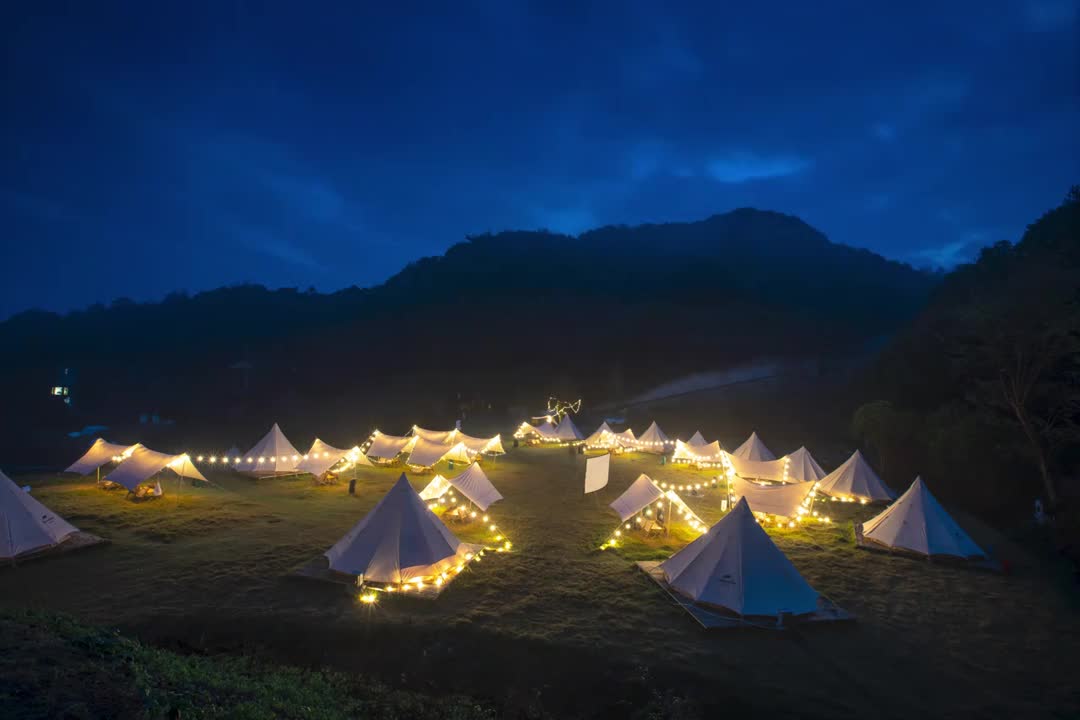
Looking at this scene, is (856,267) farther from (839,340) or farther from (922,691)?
(922,691)

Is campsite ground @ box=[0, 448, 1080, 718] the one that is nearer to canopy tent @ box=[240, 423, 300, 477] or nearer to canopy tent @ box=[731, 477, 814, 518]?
canopy tent @ box=[731, 477, 814, 518]

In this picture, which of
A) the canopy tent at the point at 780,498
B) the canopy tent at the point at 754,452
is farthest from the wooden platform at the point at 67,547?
the canopy tent at the point at 754,452

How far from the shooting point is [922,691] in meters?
6.38

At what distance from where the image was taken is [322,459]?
17.3 m

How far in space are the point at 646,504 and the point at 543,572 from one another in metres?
3.36

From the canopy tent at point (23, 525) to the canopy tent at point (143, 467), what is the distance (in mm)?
4148

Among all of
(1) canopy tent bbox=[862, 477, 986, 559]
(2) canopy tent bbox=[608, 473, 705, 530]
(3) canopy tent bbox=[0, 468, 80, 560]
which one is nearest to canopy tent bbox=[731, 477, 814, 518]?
(1) canopy tent bbox=[862, 477, 986, 559]

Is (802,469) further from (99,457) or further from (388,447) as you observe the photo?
(99,457)

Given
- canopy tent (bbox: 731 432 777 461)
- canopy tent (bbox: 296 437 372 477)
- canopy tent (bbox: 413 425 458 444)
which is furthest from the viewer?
canopy tent (bbox: 413 425 458 444)

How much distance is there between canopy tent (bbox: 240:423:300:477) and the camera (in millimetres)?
17047

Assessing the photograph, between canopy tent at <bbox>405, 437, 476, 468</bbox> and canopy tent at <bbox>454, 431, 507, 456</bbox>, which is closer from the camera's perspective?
canopy tent at <bbox>405, 437, 476, 468</bbox>

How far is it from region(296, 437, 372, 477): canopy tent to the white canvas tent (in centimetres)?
194

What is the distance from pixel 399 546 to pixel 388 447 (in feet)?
40.3

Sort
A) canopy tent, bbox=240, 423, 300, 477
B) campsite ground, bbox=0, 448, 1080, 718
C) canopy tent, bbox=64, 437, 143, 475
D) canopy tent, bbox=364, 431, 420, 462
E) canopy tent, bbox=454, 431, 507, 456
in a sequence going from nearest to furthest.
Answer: campsite ground, bbox=0, 448, 1080, 718
canopy tent, bbox=64, 437, 143, 475
canopy tent, bbox=240, 423, 300, 477
canopy tent, bbox=364, 431, 420, 462
canopy tent, bbox=454, 431, 507, 456
